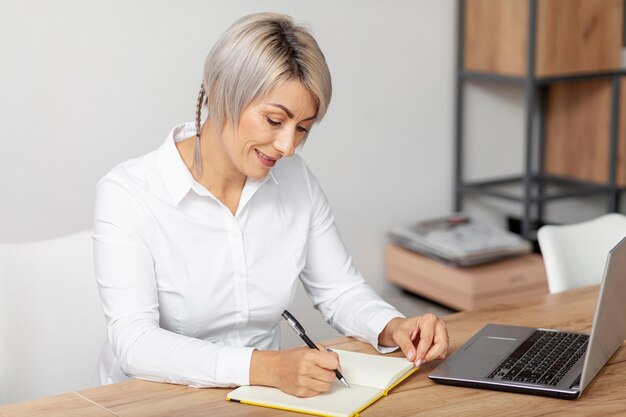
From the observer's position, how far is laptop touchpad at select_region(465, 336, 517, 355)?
1770 mm

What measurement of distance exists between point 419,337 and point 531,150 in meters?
1.76

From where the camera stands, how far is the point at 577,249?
2.46 m

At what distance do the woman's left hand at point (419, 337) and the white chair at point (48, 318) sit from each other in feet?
2.19

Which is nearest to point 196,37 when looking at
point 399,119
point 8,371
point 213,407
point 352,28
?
point 352,28

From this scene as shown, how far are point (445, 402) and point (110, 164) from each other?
1722 mm

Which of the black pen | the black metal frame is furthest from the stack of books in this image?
the black pen

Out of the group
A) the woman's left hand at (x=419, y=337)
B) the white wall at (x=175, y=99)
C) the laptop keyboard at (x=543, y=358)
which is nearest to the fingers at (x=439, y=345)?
the woman's left hand at (x=419, y=337)

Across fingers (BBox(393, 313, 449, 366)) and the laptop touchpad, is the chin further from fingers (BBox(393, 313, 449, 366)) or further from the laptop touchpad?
the laptop touchpad

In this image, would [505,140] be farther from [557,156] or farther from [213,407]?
[213,407]

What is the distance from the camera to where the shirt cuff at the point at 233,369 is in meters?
1.61

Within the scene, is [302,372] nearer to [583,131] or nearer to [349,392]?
[349,392]

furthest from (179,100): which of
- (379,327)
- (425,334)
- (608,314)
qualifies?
(608,314)

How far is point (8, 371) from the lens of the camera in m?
2.01

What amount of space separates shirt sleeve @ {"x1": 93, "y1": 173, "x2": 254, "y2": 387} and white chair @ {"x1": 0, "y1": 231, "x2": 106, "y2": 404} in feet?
0.95
